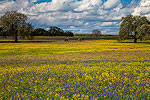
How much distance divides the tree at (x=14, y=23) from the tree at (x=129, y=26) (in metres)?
52.2

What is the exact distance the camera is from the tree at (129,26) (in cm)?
8462

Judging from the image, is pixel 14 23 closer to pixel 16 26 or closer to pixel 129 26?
pixel 16 26

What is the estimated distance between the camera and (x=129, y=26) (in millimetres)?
85688

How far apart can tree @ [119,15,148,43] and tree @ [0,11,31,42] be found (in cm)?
5224

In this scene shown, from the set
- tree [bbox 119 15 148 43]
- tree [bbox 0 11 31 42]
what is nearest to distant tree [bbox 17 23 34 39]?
tree [bbox 0 11 31 42]

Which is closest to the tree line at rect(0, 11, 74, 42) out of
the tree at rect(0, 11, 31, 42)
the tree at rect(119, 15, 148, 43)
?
the tree at rect(0, 11, 31, 42)

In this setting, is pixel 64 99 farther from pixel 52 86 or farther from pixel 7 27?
pixel 7 27

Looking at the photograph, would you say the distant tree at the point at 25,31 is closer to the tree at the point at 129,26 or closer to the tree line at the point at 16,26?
the tree line at the point at 16,26

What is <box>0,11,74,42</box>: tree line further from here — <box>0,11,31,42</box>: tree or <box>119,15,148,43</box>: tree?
<box>119,15,148,43</box>: tree

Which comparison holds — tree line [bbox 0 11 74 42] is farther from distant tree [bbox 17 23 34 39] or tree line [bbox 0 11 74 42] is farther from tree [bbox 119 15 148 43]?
tree [bbox 119 15 148 43]

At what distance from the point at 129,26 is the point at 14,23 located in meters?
63.5

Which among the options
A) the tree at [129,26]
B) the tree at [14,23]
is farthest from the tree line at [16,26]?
the tree at [129,26]

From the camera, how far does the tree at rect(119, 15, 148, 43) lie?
278 feet

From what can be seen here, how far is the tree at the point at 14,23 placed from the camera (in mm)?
88438
